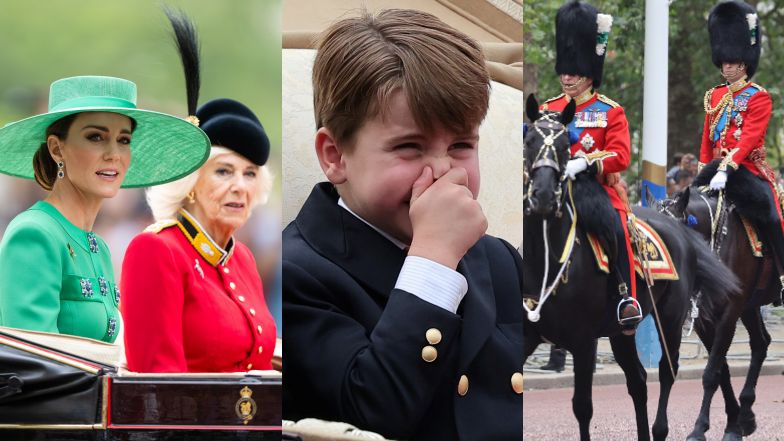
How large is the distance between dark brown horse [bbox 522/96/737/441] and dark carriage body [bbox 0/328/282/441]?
124 cm

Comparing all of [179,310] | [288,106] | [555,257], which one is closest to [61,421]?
[179,310]

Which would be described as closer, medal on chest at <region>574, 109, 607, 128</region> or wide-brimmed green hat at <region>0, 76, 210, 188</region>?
wide-brimmed green hat at <region>0, 76, 210, 188</region>

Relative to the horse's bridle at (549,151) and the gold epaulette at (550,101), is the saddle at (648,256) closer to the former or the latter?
the horse's bridle at (549,151)

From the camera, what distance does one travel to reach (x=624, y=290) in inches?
126

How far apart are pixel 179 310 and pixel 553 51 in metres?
1.47

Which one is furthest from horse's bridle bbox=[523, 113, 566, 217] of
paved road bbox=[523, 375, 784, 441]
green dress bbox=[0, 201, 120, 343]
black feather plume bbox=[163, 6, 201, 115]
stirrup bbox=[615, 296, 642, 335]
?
green dress bbox=[0, 201, 120, 343]

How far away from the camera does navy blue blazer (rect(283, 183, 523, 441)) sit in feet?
2.67

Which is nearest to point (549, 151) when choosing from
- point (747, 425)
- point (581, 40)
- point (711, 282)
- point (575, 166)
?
point (575, 166)

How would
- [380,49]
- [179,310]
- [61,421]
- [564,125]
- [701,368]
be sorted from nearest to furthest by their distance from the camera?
[380,49] → [61,421] → [179,310] → [564,125] → [701,368]

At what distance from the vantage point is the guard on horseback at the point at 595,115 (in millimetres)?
3152

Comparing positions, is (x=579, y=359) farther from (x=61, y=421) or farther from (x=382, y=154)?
(x=382, y=154)

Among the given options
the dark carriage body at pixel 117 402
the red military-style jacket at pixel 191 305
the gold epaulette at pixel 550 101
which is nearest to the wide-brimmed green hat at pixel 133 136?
the red military-style jacket at pixel 191 305

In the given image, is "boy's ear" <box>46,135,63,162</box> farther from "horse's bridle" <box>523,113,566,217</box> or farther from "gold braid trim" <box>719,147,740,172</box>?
"gold braid trim" <box>719,147,740,172</box>

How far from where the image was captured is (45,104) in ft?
8.30
